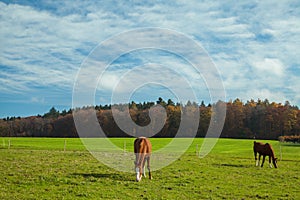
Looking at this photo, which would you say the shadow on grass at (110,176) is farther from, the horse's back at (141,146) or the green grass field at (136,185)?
the horse's back at (141,146)

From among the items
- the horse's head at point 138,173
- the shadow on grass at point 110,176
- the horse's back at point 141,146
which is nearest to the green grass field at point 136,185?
the shadow on grass at point 110,176

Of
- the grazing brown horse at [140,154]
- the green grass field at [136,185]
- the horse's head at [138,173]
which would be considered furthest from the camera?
the grazing brown horse at [140,154]

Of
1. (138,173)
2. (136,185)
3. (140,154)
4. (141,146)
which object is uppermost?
(141,146)

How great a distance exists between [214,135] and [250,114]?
60.0 ft

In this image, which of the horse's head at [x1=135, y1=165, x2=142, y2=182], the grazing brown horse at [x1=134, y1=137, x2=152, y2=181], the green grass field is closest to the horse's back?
the grazing brown horse at [x1=134, y1=137, x2=152, y2=181]

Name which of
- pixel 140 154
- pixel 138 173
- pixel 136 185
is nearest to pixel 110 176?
pixel 138 173

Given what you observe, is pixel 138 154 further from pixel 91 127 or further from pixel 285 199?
pixel 91 127

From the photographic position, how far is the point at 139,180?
13.4 m

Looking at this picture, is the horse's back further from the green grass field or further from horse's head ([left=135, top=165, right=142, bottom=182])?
the green grass field

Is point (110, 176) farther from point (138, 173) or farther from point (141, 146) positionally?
point (141, 146)

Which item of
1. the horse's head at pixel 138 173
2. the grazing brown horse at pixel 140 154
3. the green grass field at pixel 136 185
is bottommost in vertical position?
the green grass field at pixel 136 185

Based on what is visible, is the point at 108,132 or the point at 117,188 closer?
the point at 117,188

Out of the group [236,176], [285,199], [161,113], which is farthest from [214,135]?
[285,199]

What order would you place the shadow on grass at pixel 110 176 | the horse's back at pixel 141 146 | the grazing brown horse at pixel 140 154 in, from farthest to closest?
the horse's back at pixel 141 146, the shadow on grass at pixel 110 176, the grazing brown horse at pixel 140 154
